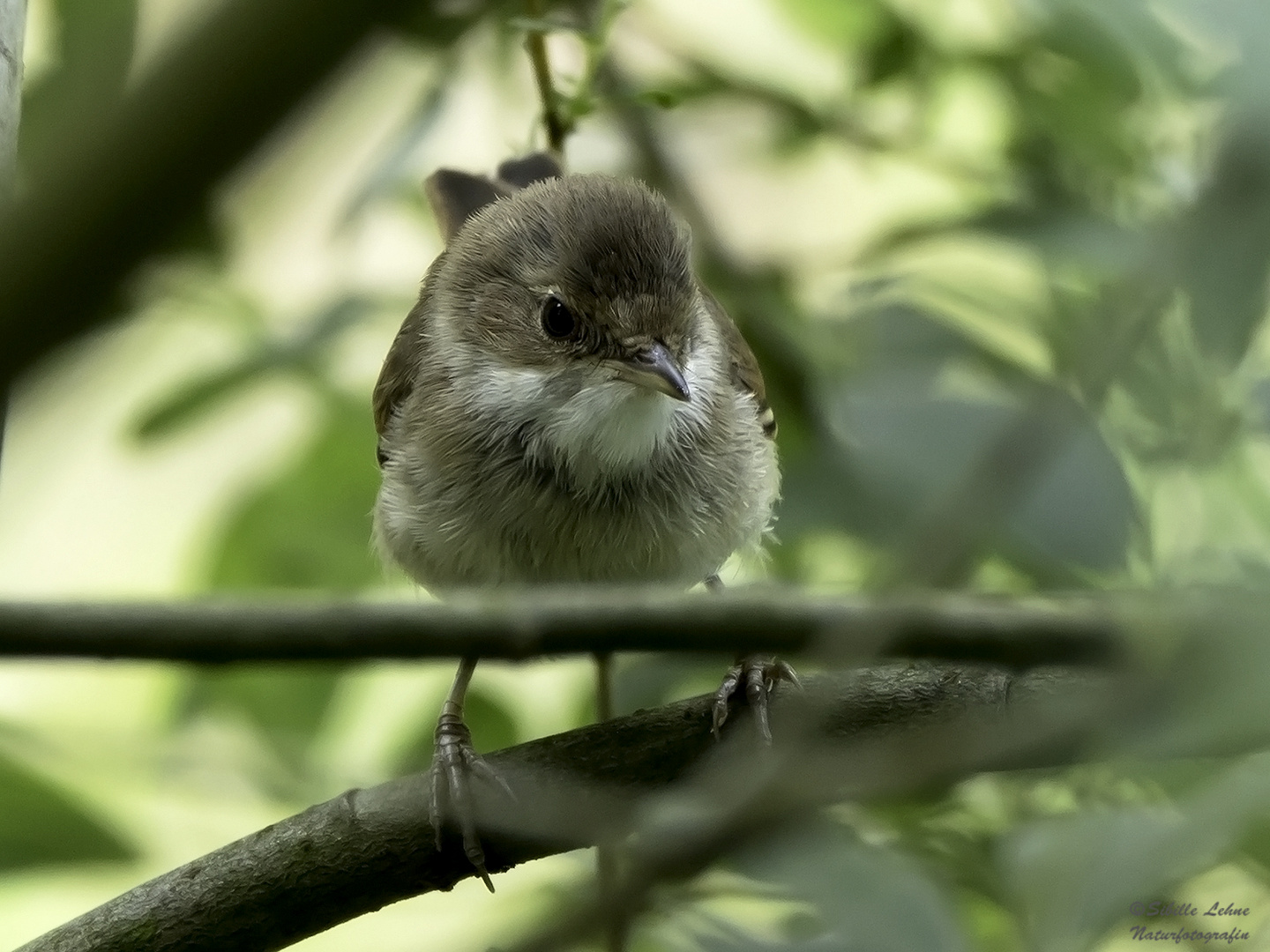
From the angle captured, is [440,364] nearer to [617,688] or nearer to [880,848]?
[617,688]

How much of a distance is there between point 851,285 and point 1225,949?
1.62 m

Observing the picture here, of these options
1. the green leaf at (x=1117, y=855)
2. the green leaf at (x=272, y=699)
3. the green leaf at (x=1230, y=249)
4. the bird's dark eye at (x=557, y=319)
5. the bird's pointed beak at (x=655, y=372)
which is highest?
the bird's dark eye at (x=557, y=319)

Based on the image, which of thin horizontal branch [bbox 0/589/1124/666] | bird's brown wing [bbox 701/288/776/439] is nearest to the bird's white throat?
bird's brown wing [bbox 701/288/776/439]

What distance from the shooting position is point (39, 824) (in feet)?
8.23

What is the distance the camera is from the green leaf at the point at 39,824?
2473 millimetres

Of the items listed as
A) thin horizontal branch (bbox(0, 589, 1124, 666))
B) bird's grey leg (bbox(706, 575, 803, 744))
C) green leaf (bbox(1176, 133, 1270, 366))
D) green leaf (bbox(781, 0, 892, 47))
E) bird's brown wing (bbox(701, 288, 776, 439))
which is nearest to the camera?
thin horizontal branch (bbox(0, 589, 1124, 666))

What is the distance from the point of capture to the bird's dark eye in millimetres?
3287

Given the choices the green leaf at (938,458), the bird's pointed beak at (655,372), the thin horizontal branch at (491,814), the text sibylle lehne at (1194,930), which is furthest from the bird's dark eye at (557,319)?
the text sibylle lehne at (1194,930)

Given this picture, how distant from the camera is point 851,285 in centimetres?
315

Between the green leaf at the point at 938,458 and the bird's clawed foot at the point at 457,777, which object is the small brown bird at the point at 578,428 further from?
the green leaf at the point at 938,458

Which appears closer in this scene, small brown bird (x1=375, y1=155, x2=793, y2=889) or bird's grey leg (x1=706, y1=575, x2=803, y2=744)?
bird's grey leg (x1=706, y1=575, x2=803, y2=744)

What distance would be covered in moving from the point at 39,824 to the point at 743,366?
6.32ft

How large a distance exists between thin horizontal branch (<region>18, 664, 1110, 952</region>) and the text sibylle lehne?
32cm

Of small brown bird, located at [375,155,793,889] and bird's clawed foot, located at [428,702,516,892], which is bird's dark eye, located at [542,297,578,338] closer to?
small brown bird, located at [375,155,793,889]
